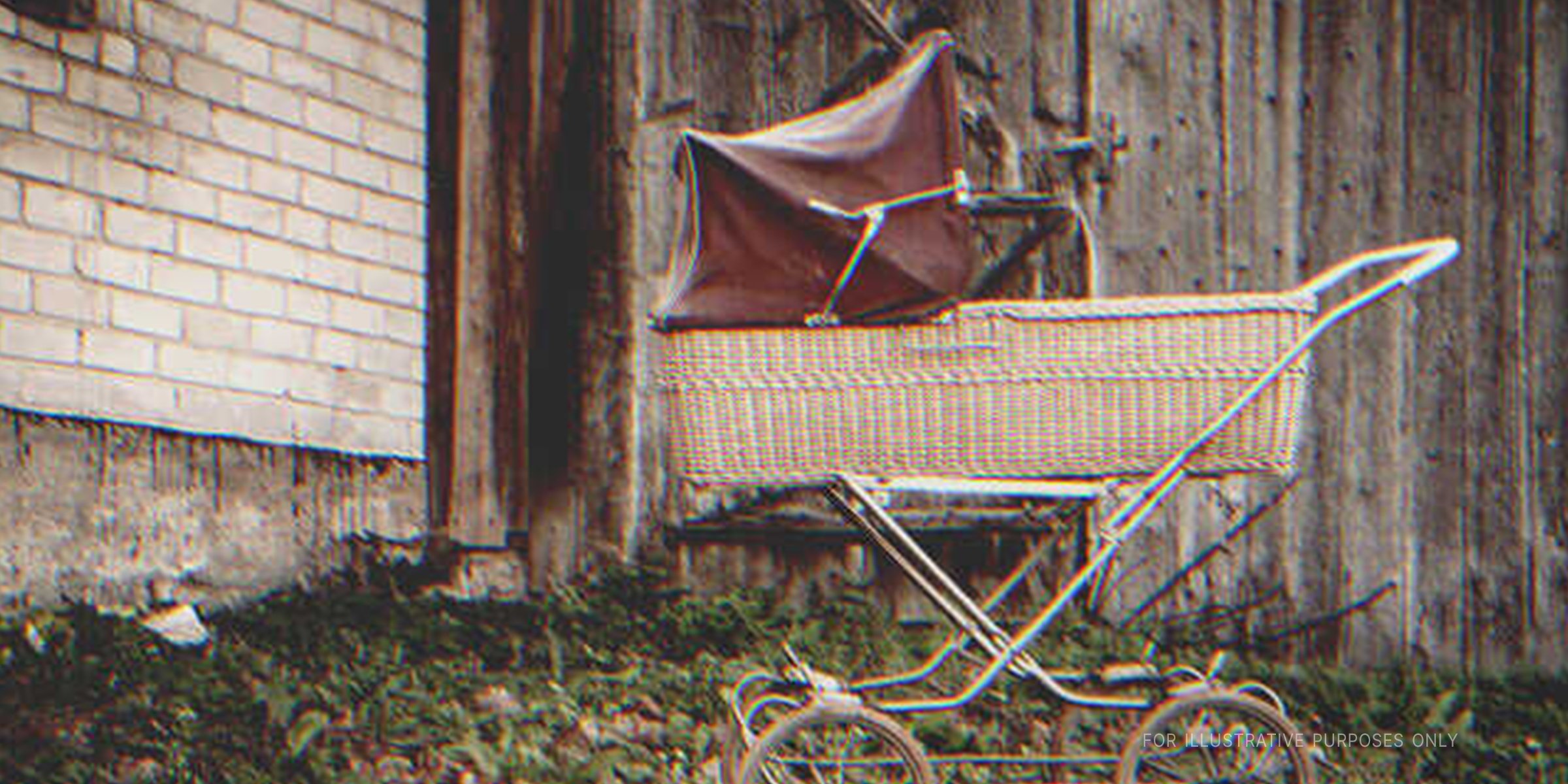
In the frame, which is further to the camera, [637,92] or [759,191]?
[637,92]

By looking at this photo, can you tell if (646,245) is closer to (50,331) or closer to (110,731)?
(50,331)

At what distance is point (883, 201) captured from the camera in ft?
12.9

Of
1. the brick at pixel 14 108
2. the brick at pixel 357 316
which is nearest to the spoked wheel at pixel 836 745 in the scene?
the brick at pixel 357 316

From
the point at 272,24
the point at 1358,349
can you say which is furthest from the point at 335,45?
the point at 1358,349

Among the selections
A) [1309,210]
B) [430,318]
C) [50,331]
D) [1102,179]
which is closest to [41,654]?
[50,331]

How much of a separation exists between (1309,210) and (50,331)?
162 inches

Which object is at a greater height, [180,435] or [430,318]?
[430,318]

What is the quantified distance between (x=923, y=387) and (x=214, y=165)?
2.87 metres

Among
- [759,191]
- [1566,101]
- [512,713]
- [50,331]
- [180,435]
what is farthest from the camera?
[1566,101]

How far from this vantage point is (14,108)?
5055 mm

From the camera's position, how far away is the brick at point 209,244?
5.50 meters

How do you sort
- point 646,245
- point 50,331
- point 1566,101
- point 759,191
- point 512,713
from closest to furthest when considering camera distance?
point 759,191, point 512,713, point 50,331, point 646,245, point 1566,101

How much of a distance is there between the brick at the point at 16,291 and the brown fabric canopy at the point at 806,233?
7.19ft

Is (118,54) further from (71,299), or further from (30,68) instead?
(71,299)
